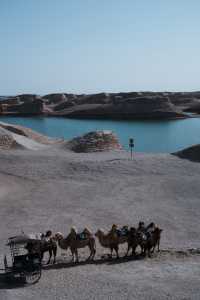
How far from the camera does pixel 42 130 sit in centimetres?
7888

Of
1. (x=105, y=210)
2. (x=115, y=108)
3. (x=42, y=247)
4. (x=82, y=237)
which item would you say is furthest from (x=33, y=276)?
(x=115, y=108)

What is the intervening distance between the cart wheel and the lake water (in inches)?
1569

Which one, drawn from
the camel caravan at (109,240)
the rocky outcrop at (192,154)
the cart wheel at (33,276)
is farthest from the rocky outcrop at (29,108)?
the cart wheel at (33,276)

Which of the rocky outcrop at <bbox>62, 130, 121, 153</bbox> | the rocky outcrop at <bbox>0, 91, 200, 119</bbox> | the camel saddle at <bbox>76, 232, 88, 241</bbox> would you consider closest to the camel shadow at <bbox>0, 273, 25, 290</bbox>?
the camel saddle at <bbox>76, 232, 88, 241</bbox>

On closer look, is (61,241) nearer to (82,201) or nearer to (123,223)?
(123,223)

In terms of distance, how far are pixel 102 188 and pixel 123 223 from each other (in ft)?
17.6

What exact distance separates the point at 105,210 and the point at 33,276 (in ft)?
27.2

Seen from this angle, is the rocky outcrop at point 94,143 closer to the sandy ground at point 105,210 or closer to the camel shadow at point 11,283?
the sandy ground at point 105,210

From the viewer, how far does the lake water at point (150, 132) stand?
2275 inches

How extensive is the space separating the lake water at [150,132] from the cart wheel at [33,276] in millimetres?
39863

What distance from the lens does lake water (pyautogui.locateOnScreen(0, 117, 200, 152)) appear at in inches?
2275

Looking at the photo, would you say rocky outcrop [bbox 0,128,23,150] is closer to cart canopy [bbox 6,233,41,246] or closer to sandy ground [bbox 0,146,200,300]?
sandy ground [bbox 0,146,200,300]

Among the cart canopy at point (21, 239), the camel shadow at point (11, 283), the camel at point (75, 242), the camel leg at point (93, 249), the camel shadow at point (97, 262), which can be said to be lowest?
the camel shadow at point (97, 262)

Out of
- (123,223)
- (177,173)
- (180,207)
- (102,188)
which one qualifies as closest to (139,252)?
(123,223)
